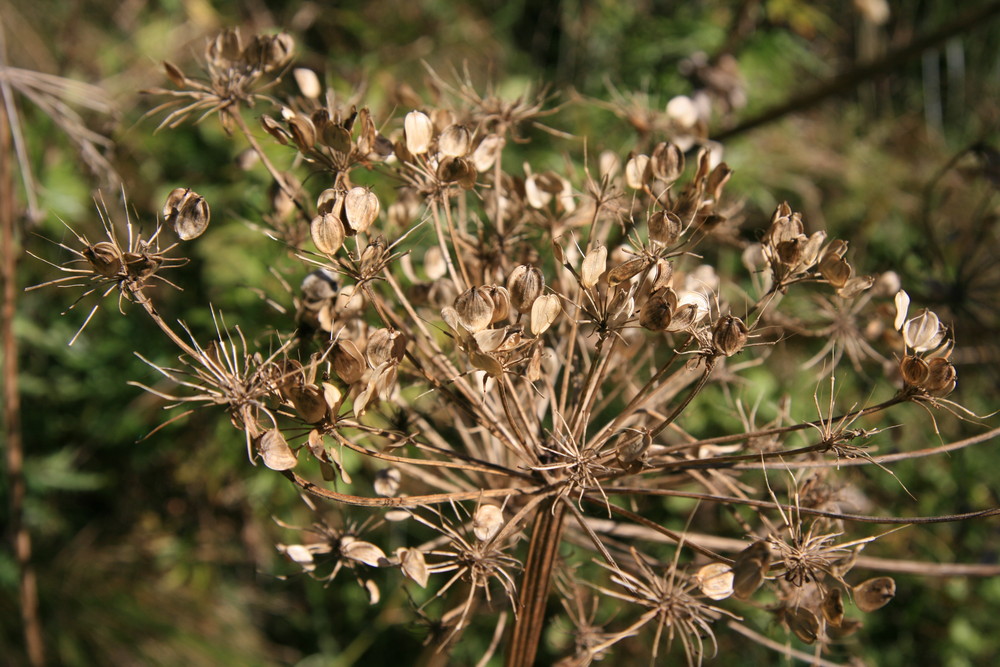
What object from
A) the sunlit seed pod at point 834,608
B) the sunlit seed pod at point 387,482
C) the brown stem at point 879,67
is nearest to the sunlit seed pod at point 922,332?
the sunlit seed pod at point 834,608

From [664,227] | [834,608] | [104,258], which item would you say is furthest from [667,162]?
[104,258]

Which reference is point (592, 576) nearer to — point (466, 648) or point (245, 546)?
point (466, 648)

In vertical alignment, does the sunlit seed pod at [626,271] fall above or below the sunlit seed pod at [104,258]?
below

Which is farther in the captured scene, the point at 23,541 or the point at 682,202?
the point at 23,541

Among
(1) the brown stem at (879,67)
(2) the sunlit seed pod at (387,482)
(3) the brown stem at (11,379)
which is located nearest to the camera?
(2) the sunlit seed pod at (387,482)

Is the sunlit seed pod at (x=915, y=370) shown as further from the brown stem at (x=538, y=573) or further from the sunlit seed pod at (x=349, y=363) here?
the sunlit seed pod at (x=349, y=363)

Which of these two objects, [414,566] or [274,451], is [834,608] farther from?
[274,451]

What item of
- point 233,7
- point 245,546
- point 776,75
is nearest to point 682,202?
point 776,75
